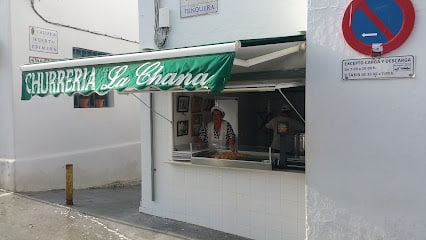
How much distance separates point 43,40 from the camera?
28.8ft

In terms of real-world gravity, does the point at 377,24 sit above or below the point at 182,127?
above

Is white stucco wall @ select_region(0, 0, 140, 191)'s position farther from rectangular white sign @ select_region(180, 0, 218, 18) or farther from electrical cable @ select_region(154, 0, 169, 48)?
rectangular white sign @ select_region(180, 0, 218, 18)

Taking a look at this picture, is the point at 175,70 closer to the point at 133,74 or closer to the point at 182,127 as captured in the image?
the point at 133,74

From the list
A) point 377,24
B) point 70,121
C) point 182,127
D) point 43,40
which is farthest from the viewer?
point 70,121

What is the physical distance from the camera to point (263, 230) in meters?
5.60

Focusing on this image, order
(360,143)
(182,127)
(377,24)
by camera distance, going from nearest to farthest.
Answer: (377,24) → (360,143) → (182,127)

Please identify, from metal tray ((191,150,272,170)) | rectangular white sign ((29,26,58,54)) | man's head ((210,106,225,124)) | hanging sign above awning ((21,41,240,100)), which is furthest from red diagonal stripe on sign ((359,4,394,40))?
rectangular white sign ((29,26,58,54))

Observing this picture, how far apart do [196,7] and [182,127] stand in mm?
1951

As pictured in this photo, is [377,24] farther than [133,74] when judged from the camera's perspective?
No

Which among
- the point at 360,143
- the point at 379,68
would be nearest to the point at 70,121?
the point at 360,143

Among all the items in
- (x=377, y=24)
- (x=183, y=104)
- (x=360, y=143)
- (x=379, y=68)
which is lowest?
(x=360, y=143)

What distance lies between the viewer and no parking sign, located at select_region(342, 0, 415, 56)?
4164 millimetres

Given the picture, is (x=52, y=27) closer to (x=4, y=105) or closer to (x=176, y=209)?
(x=4, y=105)

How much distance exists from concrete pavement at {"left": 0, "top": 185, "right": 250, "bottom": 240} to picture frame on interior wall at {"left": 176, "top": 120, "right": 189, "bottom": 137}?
145 centimetres
